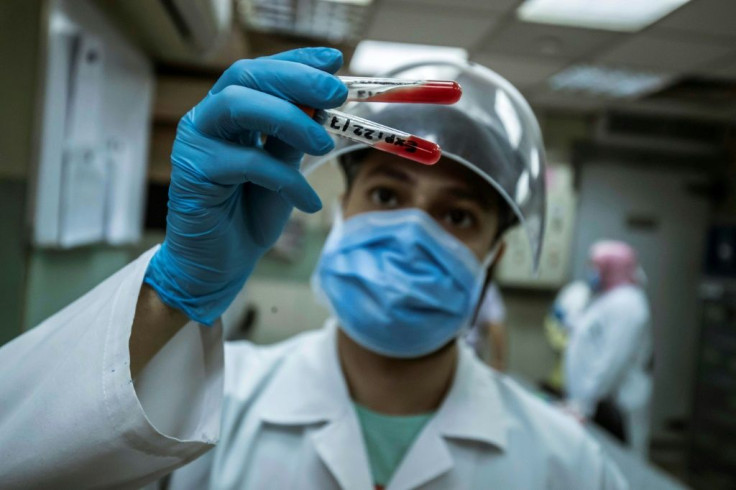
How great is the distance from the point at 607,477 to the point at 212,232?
0.87 metres

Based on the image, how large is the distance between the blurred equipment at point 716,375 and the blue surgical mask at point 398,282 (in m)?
3.08

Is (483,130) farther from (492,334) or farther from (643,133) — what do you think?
(643,133)

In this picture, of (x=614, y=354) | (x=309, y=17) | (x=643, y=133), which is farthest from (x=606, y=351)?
(x=309, y=17)

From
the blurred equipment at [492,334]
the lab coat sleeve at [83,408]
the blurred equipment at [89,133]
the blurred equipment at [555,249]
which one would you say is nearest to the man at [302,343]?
the lab coat sleeve at [83,408]

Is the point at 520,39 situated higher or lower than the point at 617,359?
higher

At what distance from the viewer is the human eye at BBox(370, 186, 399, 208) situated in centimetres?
87

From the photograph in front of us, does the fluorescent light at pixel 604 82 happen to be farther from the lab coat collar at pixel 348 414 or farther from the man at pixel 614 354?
the lab coat collar at pixel 348 414

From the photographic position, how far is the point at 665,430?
136 inches

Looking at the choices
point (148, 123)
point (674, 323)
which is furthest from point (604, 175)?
point (148, 123)

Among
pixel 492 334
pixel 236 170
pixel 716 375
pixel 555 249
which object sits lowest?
pixel 492 334

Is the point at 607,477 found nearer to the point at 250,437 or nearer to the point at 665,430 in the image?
the point at 250,437

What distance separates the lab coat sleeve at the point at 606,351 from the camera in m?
2.80

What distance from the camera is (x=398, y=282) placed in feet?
2.59

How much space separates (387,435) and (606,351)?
2365mm
